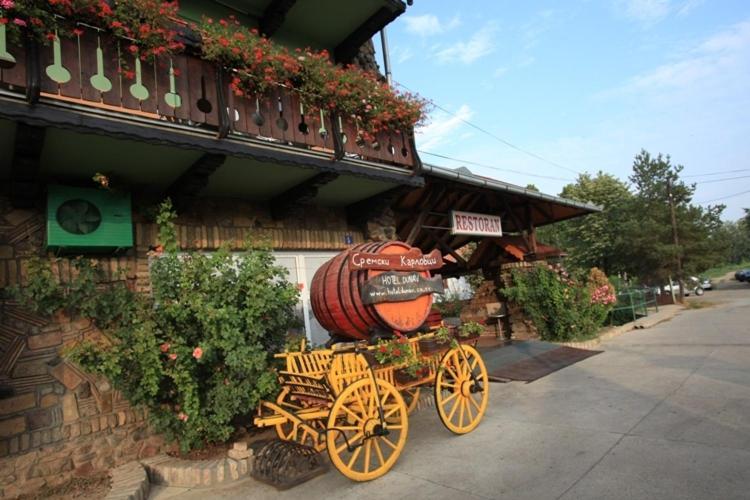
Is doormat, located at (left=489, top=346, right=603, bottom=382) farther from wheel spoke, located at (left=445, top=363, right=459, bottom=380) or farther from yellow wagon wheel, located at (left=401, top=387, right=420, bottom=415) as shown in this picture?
wheel spoke, located at (left=445, top=363, right=459, bottom=380)

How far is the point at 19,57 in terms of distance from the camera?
334cm

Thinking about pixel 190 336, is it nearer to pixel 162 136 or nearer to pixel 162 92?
pixel 162 136

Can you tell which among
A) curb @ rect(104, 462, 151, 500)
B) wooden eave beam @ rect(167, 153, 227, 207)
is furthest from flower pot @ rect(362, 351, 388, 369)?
wooden eave beam @ rect(167, 153, 227, 207)

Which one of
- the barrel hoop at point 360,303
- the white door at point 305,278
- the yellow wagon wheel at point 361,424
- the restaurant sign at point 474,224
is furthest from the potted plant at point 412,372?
the restaurant sign at point 474,224

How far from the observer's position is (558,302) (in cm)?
934

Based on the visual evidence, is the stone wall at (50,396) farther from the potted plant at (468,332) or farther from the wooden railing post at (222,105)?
the potted plant at (468,332)

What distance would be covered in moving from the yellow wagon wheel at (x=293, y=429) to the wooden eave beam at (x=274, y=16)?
4.83 metres

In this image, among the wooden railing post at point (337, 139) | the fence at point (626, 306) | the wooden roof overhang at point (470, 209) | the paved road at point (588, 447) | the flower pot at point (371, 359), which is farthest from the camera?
the fence at point (626, 306)

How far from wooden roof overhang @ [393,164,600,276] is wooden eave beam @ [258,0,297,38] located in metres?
2.84

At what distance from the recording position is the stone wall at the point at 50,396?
3.80 meters

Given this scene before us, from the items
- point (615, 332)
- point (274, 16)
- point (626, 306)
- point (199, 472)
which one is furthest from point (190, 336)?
point (626, 306)

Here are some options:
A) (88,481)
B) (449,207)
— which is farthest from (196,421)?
(449,207)

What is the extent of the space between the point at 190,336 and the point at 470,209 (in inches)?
288

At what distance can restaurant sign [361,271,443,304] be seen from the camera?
3887 millimetres
